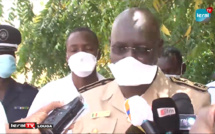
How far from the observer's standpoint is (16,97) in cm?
279

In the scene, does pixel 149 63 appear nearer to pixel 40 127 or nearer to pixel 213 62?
pixel 40 127

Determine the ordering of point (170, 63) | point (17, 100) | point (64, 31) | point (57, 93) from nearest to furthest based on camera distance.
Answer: point (57, 93) < point (17, 100) < point (170, 63) < point (64, 31)

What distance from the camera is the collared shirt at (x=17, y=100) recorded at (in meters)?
2.69

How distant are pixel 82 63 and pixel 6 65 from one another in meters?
0.51

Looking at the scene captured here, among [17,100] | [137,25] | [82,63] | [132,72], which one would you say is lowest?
[17,100]

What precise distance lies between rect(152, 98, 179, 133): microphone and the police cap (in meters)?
1.80

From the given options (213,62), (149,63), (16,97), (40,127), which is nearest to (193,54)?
(213,62)

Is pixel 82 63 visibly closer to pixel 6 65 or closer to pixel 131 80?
pixel 6 65

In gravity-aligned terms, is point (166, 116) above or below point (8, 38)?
below

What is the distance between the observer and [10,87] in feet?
9.32

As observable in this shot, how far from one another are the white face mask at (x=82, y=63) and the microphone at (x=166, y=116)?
159 centimetres

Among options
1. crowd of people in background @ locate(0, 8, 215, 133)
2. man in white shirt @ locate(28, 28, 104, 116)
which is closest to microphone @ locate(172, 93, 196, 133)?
crowd of people in background @ locate(0, 8, 215, 133)

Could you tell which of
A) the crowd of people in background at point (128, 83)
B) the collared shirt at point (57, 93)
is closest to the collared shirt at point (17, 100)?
the collared shirt at point (57, 93)

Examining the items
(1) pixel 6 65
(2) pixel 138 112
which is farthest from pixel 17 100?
(2) pixel 138 112
